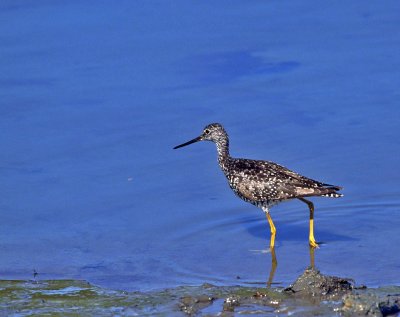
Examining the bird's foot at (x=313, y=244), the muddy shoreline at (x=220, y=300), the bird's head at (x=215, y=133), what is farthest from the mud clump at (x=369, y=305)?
the bird's head at (x=215, y=133)

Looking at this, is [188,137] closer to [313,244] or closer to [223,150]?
[223,150]

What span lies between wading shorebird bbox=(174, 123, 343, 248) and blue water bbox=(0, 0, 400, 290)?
31 centimetres

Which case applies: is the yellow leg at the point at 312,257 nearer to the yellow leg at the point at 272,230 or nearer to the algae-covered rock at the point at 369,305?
the yellow leg at the point at 272,230

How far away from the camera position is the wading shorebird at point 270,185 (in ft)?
37.4

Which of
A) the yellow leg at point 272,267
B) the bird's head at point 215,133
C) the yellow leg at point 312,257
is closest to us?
the yellow leg at point 272,267

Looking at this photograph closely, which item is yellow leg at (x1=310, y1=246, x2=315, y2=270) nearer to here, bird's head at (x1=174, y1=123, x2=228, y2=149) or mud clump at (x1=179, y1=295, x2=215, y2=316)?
mud clump at (x1=179, y1=295, x2=215, y2=316)

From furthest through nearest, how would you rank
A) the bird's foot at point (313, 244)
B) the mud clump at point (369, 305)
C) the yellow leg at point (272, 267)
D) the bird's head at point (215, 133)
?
the bird's head at point (215, 133) → the bird's foot at point (313, 244) → the yellow leg at point (272, 267) → the mud clump at point (369, 305)

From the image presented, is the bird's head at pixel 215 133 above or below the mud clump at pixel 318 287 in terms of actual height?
above

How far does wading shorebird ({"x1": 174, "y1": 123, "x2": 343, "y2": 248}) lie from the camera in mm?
11414

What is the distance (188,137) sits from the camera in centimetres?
1346

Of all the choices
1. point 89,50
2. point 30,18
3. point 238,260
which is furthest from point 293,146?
point 30,18

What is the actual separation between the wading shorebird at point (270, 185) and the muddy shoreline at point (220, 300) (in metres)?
1.76

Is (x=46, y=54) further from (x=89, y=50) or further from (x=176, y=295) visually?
(x=176, y=295)

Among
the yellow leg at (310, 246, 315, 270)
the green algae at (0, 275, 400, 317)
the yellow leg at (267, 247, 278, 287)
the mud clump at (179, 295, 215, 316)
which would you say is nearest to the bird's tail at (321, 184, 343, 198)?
the yellow leg at (310, 246, 315, 270)
